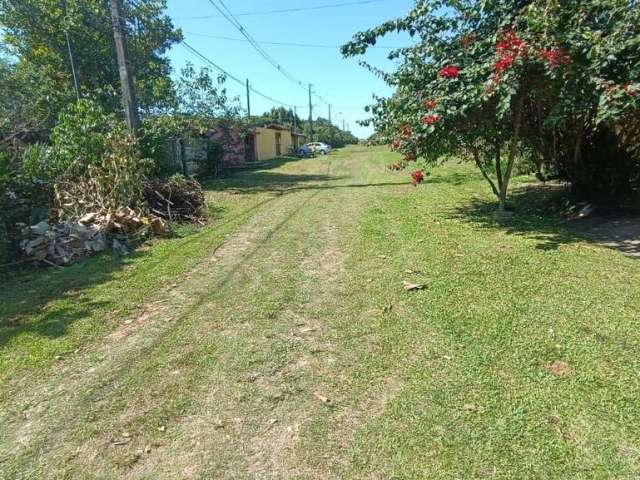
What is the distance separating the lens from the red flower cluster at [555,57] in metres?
4.76

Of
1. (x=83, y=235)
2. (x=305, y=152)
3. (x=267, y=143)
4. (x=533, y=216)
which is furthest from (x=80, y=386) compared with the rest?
(x=305, y=152)

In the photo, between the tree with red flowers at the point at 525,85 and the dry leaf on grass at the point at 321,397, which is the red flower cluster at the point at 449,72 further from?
the dry leaf on grass at the point at 321,397

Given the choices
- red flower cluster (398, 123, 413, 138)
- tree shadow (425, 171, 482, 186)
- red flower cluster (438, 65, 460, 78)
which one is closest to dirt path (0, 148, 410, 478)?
red flower cluster (398, 123, 413, 138)

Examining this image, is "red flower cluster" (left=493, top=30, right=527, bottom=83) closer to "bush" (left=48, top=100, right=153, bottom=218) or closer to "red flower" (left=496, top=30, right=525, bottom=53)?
"red flower" (left=496, top=30, right=525, bottom=53)

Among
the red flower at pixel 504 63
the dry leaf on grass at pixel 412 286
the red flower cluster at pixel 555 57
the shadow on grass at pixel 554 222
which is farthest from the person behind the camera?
the shadow on grass at pixel 554 222

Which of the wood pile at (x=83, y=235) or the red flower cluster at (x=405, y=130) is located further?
the red flower cluster at (x=405, y=130)

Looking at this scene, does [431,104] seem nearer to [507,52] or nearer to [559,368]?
[507,52]

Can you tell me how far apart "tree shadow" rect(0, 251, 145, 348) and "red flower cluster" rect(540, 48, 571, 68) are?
218 inches

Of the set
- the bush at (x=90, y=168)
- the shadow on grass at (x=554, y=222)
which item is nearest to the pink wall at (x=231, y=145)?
the bush at (x=90, y=168)

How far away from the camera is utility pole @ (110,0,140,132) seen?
9273 mm

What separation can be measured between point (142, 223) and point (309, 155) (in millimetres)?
28119

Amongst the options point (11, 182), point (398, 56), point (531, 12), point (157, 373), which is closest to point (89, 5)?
point (11, 182)

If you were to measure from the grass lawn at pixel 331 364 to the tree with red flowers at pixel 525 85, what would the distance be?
5.86 feet

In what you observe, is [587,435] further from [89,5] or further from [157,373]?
[89,5]
